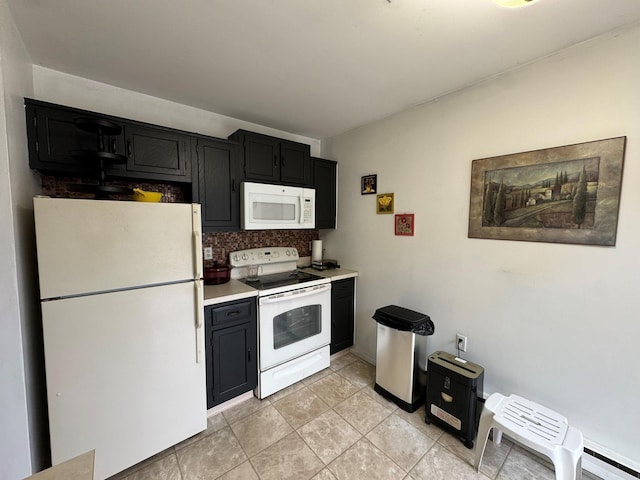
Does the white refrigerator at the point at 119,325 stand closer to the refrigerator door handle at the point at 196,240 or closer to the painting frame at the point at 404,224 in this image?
the refrigerator door handle at the point at 196,240

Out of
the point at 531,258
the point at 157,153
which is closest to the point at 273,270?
the point at 157,153

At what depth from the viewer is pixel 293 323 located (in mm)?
2299

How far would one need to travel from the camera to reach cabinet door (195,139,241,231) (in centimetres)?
204

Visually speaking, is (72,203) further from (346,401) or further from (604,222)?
(604,222)

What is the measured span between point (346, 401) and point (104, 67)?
10.0 feet

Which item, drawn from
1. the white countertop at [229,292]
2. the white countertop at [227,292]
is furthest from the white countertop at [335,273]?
the white countertop at [227,292]

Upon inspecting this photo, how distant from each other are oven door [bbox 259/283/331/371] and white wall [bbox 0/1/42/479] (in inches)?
49.6

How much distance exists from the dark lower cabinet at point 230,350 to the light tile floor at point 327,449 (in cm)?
21

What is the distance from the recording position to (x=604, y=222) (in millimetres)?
1346

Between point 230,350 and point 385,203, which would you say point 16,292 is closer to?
point 230,350

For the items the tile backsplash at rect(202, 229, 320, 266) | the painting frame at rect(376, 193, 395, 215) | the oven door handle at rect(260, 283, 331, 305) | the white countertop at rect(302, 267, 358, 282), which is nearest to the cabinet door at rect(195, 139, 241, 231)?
the tile backsplash at rect(202, 229, 320, 266)

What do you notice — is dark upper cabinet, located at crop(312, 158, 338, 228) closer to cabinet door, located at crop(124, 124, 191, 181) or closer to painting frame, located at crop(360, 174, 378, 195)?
painting frame, located at crop(360, 174, 378, 195)

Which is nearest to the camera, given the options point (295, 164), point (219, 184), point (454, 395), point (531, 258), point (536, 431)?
point (536, 431)

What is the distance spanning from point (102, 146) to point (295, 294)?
67.8 inches
